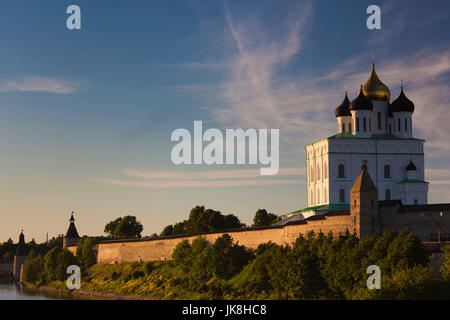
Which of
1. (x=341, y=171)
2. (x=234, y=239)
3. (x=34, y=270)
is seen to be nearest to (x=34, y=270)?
(x=34, y=270)

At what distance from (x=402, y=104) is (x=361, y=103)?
3.53 m

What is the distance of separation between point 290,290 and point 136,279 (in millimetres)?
23047

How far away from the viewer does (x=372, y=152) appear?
5747 centimetres

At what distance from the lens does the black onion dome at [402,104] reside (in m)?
59.2

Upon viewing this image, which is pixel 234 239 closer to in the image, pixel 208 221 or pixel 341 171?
pixel 341 171

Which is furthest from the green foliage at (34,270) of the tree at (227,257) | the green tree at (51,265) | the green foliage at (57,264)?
the tree at (227,257)

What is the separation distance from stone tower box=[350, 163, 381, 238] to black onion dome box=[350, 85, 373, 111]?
18620 mm

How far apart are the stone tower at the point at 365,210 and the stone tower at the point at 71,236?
5468cm

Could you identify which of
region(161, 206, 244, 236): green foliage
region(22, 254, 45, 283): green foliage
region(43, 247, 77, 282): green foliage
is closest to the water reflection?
region(43, 247, 77, 282): green foliage

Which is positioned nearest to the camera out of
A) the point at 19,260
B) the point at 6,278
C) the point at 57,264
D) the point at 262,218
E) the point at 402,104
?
the point at 402,104

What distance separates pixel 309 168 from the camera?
60281 millimetres

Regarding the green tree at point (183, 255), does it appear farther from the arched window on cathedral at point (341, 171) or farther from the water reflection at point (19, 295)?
the water reflection at point (19, 295)
